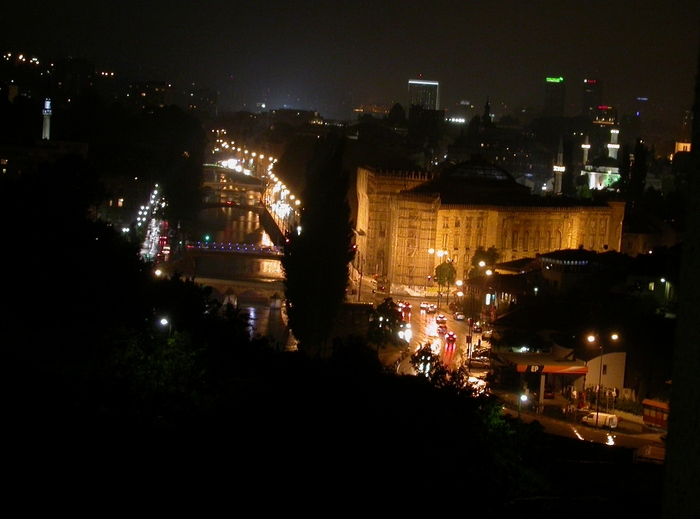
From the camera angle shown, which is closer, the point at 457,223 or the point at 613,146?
the point at 457,223

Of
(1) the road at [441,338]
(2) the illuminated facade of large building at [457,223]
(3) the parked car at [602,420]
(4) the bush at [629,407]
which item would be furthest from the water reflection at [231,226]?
(3) the parked car at [602,420]

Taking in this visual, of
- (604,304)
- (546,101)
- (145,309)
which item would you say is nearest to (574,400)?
(604,304)

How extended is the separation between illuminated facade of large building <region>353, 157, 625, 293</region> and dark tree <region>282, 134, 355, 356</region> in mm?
7489

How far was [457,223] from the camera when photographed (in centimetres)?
2670

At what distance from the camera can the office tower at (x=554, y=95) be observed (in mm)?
109812

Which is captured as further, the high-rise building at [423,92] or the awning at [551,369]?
the high-rise building at [423,92]

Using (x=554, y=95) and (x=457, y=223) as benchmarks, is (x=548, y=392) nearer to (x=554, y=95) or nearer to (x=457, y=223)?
(x=457, y=223)

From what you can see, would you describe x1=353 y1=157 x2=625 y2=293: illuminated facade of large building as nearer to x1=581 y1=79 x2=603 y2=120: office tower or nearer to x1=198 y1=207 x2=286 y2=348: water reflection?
x1=198 y1=207 x2=286 y2=348: water reflection

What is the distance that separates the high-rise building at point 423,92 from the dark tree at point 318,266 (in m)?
105

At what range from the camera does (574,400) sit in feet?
47.3

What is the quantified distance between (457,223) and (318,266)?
10.2m

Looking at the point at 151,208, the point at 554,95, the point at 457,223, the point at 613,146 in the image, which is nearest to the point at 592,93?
the point at 554,95

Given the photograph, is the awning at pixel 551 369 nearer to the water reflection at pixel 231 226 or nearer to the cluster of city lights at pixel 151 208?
the cluster of city lights at pixel 151 208

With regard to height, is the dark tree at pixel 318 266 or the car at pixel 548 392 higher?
the dark tree at pixel 318 266
